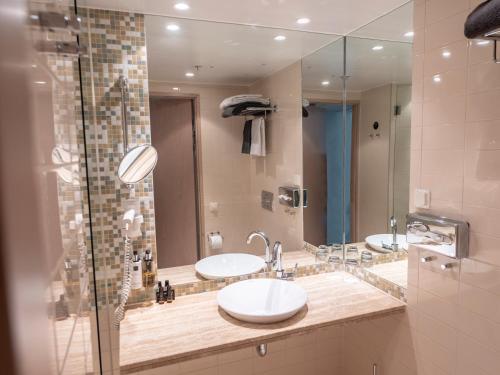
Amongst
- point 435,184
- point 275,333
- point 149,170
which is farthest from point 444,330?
point 149,170

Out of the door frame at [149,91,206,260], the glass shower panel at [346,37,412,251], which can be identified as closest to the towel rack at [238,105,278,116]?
the door frame at [149,91,206,260]

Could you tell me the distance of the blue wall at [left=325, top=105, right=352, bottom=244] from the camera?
2.24 metres

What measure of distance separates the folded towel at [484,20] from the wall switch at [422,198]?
68 centimetres

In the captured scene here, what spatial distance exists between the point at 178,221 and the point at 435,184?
129cm

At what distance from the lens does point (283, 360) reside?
2135 mm

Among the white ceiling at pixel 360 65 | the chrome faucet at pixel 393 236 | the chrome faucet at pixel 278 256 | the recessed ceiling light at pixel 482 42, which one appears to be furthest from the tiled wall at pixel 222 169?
the recessed ceiling light at pixel 482 42

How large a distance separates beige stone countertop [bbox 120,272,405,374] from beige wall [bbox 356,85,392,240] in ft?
1.41

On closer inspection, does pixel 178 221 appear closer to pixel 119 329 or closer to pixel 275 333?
pixel 119 329

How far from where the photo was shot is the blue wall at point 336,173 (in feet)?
7.36

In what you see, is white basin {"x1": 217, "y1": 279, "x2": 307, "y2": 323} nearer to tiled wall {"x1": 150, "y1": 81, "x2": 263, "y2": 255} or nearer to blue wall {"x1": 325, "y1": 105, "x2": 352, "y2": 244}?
tiled wall {"x1": 150, "y1": 81, "x2": 263, "y2": 255}

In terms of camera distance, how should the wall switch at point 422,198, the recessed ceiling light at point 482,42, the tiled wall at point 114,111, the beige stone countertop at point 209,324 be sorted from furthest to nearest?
1. the tiled wall at point 114,111
2. the wall switch at point 422,198
3. the beige stone countertop at point 209,324
4. the recessed ceiling light at point 482,42

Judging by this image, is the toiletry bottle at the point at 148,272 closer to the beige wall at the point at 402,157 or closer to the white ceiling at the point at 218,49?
the white ceiling at the point at 218,49

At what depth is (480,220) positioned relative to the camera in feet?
4.24

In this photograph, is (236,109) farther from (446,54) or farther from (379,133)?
(446,54)
